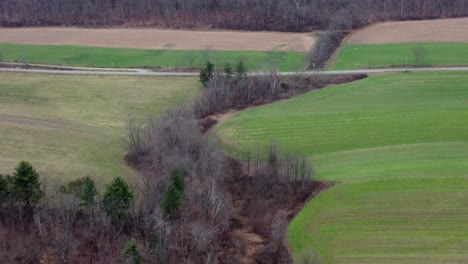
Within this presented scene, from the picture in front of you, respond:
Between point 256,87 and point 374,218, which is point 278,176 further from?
point 256,87

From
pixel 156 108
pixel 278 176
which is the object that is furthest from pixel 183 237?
pixel 156 108

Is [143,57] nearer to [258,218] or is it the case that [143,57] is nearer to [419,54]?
[419,54]

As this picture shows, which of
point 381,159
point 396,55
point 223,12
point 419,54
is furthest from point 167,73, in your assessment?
point 381,159

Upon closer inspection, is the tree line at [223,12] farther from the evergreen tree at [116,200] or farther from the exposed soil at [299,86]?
the evergreen tree at [116,200]

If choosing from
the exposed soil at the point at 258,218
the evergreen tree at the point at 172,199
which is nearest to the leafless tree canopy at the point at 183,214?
the exposed soil at the point at 258,218

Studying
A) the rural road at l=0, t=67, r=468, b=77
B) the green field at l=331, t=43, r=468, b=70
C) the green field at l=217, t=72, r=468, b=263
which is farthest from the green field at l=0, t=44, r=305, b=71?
the green field at l=217, t=72, r=468, b=263
